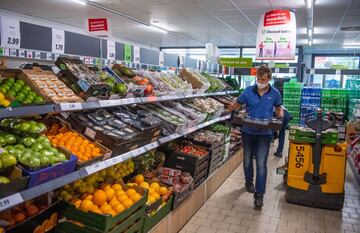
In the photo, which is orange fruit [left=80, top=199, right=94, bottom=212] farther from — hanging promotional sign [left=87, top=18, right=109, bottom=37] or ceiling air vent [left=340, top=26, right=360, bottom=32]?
ceiling air vent [left=340, top=26, right=360, bottom=32]

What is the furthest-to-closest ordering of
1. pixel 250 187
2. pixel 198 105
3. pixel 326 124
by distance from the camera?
pixel 198 105 → pixel 250 187 → pixel 326 124

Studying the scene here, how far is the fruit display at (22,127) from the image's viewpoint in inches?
89.0

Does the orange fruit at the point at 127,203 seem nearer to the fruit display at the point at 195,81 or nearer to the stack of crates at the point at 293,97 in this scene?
the fruit display at the point at 195,81

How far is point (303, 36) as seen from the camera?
13.3 meters

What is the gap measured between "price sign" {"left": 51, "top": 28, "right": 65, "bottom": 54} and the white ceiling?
5445mm

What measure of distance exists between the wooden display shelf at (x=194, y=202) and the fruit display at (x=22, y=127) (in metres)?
1.31

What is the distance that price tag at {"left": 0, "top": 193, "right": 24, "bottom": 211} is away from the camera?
1.78m

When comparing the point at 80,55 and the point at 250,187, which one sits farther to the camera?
the point at 250,187

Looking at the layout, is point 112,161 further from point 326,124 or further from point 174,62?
point 174,62

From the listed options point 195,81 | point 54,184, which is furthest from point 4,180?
point 195,81

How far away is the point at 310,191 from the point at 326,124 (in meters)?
0.90

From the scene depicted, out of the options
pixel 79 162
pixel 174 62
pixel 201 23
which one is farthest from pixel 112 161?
pixel 201 23

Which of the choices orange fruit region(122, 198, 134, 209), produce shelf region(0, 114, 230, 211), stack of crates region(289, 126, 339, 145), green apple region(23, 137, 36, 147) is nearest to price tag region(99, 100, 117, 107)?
produce shelf region(0, 114, 230, 211)

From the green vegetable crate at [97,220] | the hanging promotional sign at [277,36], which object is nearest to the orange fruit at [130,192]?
the green vegetable crate at [97,220]
